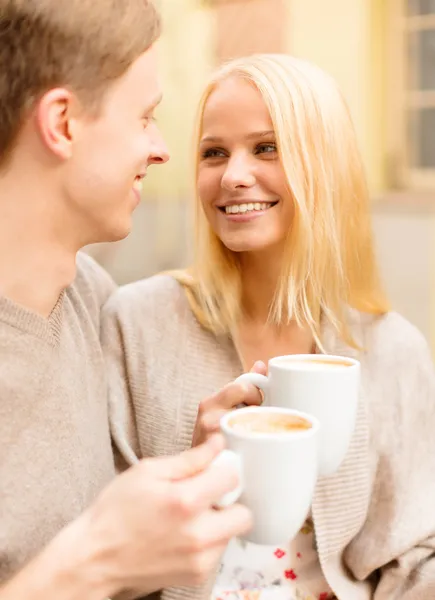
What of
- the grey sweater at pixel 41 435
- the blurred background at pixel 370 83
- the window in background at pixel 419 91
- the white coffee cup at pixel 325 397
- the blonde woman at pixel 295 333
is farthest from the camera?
the window in background at pixel 419 91

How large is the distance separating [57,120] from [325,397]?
46cm

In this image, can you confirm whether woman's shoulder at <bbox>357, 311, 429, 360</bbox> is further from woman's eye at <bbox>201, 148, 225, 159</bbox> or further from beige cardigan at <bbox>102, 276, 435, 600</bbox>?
woman's eye at <bbox>201, 148, 225, 159</bbox>

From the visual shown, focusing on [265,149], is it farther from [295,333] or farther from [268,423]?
[268,423]

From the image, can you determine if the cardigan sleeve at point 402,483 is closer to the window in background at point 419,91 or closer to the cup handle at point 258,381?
the cup handle at point 258,381

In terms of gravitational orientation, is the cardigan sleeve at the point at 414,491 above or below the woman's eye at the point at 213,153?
below

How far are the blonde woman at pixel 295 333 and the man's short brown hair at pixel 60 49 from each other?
27cm

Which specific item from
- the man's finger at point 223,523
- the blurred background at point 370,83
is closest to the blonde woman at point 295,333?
the man's finger at point 223,523

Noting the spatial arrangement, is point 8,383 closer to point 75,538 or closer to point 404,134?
point 75,538

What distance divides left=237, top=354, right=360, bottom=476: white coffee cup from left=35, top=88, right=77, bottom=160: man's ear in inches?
14.5

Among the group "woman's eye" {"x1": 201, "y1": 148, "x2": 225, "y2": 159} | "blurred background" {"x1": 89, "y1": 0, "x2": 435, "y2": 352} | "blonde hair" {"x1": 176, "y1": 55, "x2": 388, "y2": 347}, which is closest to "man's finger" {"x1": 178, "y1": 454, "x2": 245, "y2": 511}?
"blonde hair" {"x1": 176, "y1": 55, "x2": 388, "y2": 347}

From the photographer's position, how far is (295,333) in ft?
4.10

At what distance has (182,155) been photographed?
300 centimetres

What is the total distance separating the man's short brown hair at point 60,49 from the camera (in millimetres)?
860

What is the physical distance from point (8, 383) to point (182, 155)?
220 centimetres
